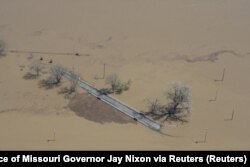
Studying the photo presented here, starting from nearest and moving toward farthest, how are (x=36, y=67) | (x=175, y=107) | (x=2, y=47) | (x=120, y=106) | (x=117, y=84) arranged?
(x=175, y=107) → (x=120, y=106) → (x=117, y=84) → (x=36, y=67) → (x=2, y=47)

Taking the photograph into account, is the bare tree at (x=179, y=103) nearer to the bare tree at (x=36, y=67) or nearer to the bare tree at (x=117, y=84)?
the bare tree at (x=117, y=84)

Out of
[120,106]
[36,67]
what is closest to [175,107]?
[120,106]

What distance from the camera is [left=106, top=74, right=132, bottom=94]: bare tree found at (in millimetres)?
21947

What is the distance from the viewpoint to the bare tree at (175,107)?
2025 centimetres

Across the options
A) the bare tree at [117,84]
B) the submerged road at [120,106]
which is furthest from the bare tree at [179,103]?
the bare tree at [117,84]

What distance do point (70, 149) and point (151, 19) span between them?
14777mm

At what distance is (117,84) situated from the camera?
21984 millimetres

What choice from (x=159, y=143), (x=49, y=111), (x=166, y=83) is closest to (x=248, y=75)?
(x=166, y=83)

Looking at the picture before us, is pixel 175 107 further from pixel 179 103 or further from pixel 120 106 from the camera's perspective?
pixel 120 106

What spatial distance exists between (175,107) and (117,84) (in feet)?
10.3

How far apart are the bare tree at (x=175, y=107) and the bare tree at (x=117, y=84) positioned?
1879mm

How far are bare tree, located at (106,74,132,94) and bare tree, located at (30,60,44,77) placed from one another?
147 inches

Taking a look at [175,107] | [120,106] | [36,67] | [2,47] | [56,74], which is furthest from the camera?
[2,47]

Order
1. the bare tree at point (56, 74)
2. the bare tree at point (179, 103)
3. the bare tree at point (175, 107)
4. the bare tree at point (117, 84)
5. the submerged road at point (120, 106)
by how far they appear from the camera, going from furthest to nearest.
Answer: the bare tree at point (56, 74) → the bare tree at point (117, 84) → the bare tree at point (179, 103) → the bare tree at point (175, 107) → the submerged road at point (120, 106)
